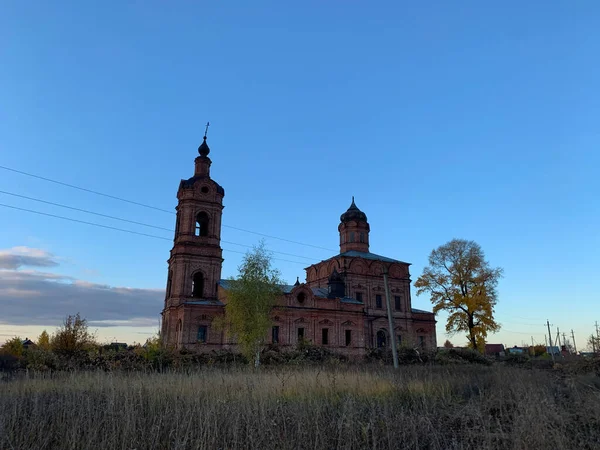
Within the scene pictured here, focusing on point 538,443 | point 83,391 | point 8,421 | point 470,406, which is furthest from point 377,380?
point 8,421

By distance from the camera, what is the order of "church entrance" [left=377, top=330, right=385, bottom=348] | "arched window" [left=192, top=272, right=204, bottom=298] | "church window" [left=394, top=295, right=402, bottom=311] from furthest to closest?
1. "church window" [left=394, top=295, right=402, bottom=311]
2. "church entrance" [left=377, top=330, right=385, bottom=348]
3. "arched window" [left=192, top=272, right=204, bottom=298]

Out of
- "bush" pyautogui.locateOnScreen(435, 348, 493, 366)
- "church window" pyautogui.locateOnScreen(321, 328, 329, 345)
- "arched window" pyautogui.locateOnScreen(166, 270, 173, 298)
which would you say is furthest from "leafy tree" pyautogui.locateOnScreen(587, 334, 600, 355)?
"arched window" pyautogui.locateOnScreen(166, 270, 173, 298)

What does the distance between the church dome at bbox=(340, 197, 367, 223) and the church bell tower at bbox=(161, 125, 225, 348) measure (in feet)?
56.6

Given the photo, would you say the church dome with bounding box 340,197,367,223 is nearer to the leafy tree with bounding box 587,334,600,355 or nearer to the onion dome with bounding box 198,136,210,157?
the onion dome with bounding box 198,136,210,157

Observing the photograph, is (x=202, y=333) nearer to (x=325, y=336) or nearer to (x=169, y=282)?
(x=169, y=282)

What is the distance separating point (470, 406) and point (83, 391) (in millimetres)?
7294

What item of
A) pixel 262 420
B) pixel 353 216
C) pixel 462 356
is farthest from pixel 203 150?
pixel 262 420

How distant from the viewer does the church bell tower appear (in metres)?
32.9

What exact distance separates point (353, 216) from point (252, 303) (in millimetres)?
24163

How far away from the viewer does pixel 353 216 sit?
48.1 m

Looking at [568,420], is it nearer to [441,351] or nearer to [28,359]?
[28,359]

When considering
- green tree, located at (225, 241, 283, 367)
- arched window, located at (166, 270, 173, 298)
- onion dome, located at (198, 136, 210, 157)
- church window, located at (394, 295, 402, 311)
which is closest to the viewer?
green tree, located at (225, 241, 283, 367)

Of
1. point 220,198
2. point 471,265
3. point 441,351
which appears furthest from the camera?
point 471,265

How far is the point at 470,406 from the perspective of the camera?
778 centimetres
